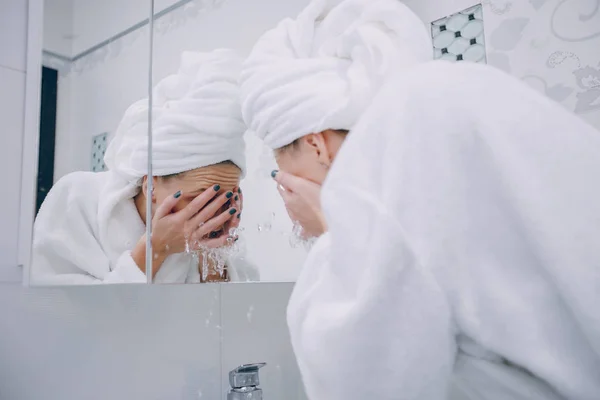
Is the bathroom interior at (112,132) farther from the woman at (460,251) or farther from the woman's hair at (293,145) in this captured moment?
the woman at (460,251)

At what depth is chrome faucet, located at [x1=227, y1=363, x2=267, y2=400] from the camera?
2.69 ft

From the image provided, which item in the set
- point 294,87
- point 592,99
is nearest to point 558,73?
point 592,99

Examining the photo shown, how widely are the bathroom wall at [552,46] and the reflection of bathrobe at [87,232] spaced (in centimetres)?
70

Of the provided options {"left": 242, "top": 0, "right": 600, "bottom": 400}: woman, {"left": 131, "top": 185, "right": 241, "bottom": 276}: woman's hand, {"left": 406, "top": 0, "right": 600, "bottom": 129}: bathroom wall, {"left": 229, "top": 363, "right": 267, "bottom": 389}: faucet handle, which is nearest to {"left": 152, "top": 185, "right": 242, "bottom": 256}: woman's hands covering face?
{"left": 131, "top": 185, "right": 241, "bottom": 276}: woman's hand

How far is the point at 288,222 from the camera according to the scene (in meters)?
0.87

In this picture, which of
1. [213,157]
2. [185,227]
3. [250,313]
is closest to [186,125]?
[213,157]

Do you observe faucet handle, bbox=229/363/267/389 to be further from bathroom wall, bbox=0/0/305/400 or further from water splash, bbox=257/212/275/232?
water splash, bbox=257/212/275/232

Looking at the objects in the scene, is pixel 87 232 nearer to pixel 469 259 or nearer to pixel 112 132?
pixel 112 132

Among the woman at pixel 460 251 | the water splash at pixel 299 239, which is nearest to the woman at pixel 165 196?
the water splash at pixel 299 239

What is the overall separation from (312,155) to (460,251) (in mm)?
396

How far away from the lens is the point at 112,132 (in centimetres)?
83

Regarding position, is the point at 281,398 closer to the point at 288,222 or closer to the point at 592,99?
the point at 288,222

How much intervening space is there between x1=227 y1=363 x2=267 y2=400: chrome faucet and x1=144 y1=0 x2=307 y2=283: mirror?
0.16 m

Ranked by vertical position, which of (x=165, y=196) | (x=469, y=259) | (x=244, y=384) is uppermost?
(x=165, y=196)
